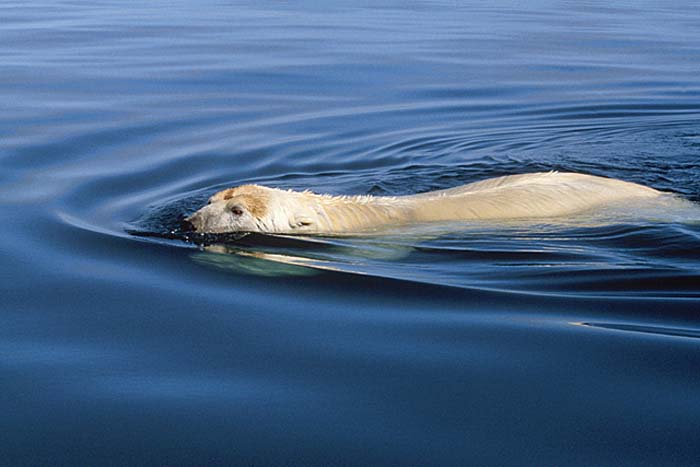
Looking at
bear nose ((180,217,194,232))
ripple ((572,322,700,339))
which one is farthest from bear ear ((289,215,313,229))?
ripple ((572,322,700,339))

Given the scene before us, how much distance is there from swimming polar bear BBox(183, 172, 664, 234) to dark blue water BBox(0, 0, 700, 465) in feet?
0.90

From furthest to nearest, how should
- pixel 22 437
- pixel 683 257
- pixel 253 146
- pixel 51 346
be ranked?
1. pixel 253 146
2. pixel 683 257
3. pixel 51 346
4. pixel 22 437

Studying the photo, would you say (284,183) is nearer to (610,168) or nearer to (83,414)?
(610,168)

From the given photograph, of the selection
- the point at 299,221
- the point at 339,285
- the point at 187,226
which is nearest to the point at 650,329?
the point at 339,285

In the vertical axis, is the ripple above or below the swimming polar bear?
below

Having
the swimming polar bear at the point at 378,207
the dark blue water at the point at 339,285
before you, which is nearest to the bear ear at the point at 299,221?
the swimming polar bear at the point at 378,207

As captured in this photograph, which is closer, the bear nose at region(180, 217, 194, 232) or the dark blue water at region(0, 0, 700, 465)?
the dark blue water at region(0, 0, 700, 465)

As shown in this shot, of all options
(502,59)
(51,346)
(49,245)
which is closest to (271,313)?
(51,346)

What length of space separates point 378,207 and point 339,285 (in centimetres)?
241

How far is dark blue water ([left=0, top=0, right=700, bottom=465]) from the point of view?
192 inches

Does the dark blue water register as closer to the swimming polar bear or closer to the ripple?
the ripple

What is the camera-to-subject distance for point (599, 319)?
6281 mm

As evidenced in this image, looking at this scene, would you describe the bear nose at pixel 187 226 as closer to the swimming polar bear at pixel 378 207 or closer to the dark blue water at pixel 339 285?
the swimming polar bear at pixel 378 207

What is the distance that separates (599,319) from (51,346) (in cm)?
318
